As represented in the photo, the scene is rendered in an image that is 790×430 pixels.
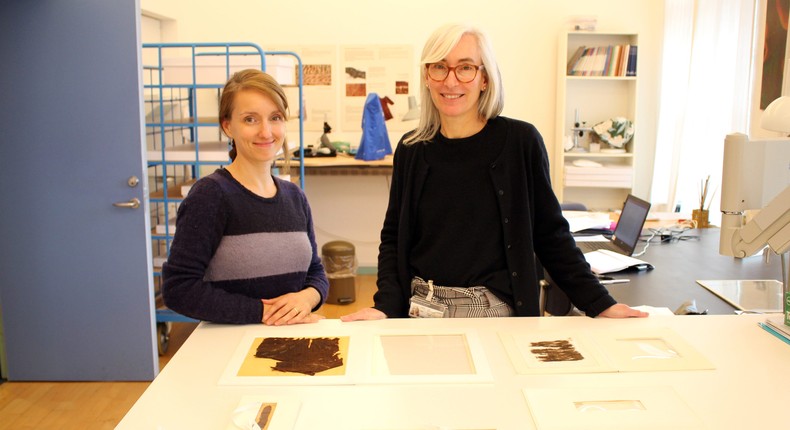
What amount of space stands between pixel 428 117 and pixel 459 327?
1.83 ft

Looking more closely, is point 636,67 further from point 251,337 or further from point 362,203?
point 251,337

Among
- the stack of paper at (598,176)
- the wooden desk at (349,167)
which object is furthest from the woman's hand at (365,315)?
the stack of paper at (598,176)

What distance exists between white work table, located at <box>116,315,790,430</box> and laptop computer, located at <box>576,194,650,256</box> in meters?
1.32

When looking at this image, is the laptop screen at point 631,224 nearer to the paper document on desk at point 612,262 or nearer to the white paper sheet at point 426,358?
the paper document on desk at point 612,262

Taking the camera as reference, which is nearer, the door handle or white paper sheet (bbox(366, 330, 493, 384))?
white paper sheet (bbox(366, 330, 493, 384))

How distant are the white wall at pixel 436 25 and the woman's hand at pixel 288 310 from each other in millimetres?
3914

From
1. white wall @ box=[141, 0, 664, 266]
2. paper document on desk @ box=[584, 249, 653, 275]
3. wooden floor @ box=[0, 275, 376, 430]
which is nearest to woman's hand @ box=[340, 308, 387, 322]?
paper document on desk @ box=[584, 249, 653, 275]

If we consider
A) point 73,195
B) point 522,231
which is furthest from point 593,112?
point 522,231

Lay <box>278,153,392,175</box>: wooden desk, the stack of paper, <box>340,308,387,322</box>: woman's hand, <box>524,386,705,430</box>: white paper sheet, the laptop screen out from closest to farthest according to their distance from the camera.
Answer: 1. <box>524,386,705,430</box>: white paper sheet
2. <box>340,308,387,322</box>: woman's hand
3. the laptop screen
4. <box>278,153,392,175</box>: wooden desk
5. the stack of paper

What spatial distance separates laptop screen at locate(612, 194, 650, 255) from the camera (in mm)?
2832

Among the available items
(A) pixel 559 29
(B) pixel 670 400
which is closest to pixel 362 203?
(A) pixel 559 29

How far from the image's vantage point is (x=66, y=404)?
310 centimetres

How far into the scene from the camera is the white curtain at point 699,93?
12.7 feet

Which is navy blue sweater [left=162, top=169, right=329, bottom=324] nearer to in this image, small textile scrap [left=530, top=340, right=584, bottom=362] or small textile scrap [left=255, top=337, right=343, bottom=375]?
small textile scrap [left=255, top=337, right=343, bottom=375]
